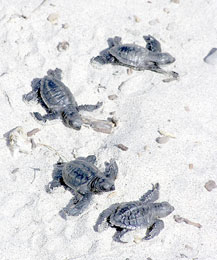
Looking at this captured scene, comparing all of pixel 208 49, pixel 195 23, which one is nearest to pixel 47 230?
pixel 208 49

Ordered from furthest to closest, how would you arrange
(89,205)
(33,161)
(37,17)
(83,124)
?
(37,17) → (83,124) → (33,161) → (89,205)

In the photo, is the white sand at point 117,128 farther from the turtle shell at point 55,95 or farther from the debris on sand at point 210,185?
the turtle shell at point 55,95

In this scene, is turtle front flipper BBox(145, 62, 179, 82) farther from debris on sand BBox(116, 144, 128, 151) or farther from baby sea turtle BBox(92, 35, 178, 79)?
debris on sand BBox(116, 144, 128, 151)

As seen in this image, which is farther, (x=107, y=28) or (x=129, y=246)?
(x=107, y=28)

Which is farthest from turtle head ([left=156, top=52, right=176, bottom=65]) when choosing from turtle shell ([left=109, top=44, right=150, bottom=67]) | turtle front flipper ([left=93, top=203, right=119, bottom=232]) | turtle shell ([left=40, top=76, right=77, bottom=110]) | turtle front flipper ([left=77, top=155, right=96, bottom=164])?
turtle front flipper ([left=93, top=203, right=119, bottom=232])

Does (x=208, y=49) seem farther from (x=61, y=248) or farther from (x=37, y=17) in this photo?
(x=61, y=248)

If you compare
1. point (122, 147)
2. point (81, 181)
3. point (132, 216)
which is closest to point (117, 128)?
point (122, 147)
